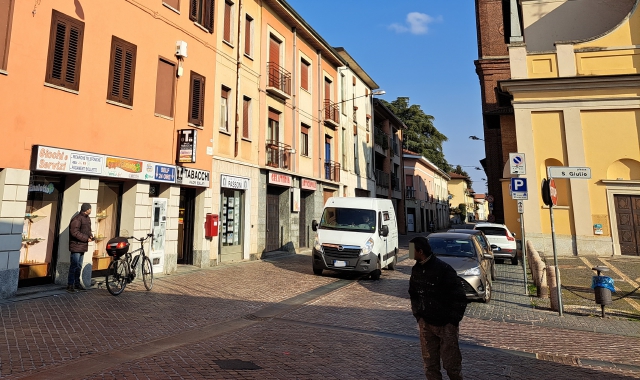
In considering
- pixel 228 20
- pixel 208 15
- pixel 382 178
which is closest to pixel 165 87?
pixel 208 15

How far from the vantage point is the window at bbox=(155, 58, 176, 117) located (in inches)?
470

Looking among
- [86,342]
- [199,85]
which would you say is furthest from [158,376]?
[199,85]

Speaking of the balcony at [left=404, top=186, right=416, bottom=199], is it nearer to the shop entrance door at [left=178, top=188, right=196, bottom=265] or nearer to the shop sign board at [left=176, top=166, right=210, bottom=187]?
the shop sign board at [left=176, top=166, right=210, bottom=187]

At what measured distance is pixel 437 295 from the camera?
3707 millimetres

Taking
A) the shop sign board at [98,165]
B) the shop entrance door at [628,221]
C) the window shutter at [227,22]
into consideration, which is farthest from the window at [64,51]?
the shop entrance door at [628,221]

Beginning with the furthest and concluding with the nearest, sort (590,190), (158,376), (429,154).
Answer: (429,154)
(590,190)
(158,376)

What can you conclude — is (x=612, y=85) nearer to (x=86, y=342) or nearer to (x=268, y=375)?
(x=268, y=375)

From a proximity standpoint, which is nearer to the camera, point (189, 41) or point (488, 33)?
point (189, 41)

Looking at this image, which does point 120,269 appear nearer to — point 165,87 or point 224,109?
point 165,87

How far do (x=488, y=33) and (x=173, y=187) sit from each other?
27599 mm

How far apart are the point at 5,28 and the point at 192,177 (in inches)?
239

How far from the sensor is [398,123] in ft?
133

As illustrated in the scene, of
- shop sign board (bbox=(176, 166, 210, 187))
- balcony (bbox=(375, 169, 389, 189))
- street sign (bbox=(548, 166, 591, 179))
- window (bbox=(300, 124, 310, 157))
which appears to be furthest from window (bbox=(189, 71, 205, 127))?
balcony (bbox=(375, 169, 389, 189))

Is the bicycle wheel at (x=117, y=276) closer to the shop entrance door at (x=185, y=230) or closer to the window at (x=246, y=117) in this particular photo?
the shop entrance door at (x=185, y=230)
